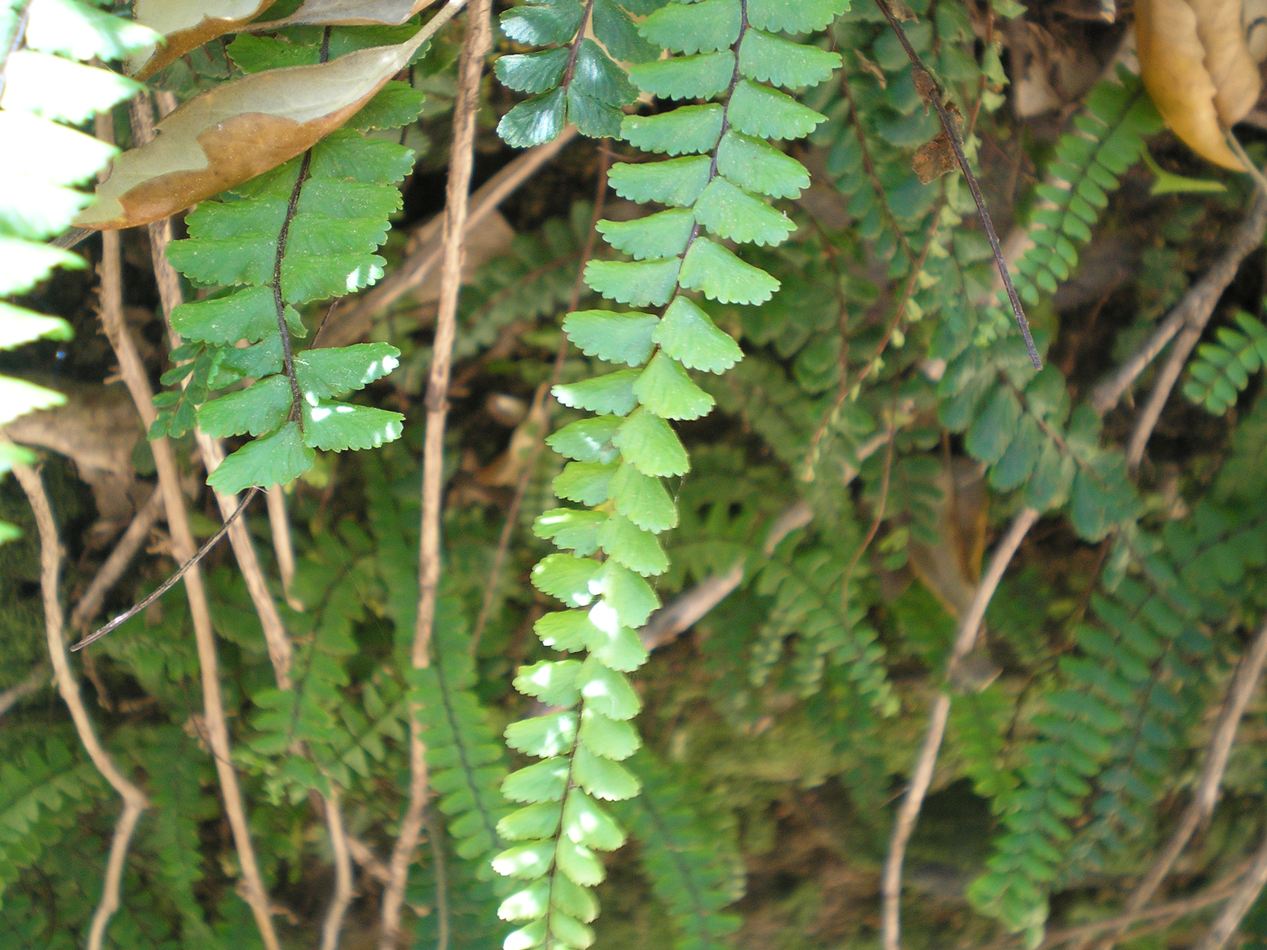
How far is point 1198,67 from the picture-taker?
3.72ft

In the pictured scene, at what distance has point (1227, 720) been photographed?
1.54 meters

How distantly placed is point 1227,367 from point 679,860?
101 centimetres

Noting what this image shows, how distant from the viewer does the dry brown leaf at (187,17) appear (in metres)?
0.75

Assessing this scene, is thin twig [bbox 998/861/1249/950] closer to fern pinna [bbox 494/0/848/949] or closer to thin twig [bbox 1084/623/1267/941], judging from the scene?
thin twig [bbox 1084/623/1267/941]

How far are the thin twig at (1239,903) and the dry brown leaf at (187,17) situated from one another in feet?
6.11

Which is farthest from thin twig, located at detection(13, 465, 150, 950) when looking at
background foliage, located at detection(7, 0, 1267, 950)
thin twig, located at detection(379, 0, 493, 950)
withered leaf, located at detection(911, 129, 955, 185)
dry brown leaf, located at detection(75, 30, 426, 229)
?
withered leaf, located at detection(911, 129, 955, 185)

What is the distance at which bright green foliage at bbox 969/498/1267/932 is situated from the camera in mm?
1389

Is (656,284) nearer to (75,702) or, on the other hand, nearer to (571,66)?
(571,66)

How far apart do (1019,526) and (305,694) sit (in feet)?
3.45

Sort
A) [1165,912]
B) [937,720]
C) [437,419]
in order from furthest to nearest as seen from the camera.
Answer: [1165,912], [937,720], [437,419]

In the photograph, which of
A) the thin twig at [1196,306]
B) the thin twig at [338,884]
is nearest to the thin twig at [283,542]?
the thin twig at [338,884]

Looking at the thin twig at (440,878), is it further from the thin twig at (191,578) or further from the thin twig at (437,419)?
the thin twig at (191,578)

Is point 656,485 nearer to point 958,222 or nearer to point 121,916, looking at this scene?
point 958,222

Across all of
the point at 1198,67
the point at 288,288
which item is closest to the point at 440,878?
the point at 288,288
